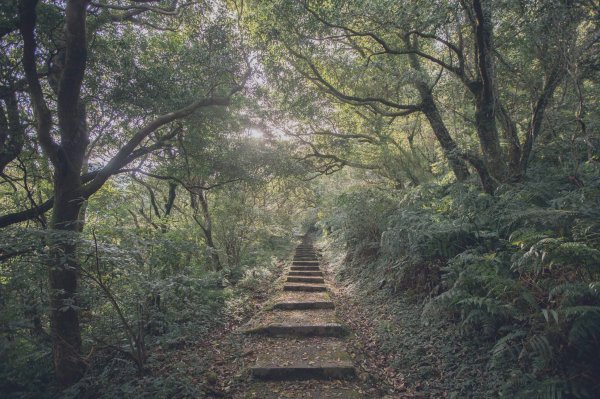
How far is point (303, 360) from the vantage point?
4.32 metres

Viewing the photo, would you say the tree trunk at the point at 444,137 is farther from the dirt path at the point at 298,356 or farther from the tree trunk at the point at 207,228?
the tree trunk at the point at 207,228

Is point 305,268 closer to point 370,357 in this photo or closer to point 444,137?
point 444,137

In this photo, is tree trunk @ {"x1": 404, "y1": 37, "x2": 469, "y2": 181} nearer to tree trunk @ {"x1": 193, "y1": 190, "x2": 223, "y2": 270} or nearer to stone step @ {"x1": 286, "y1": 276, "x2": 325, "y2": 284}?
stone step @ {"x1": 286, "y1": 276, "x2": 325, "y2": 284}

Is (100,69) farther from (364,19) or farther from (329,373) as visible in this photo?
(329,373)

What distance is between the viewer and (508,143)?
6.73 meters

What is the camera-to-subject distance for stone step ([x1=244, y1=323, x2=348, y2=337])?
17.3 ft

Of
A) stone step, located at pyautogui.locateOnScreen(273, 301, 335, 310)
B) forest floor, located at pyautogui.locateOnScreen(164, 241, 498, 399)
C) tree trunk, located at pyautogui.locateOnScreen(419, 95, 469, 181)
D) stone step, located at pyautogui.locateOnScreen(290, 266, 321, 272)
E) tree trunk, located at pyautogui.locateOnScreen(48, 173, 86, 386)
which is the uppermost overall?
tree trunk, located at pyautogui.locateOnScreen(419, 95, 469, 181)

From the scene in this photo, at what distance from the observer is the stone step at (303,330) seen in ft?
17.3

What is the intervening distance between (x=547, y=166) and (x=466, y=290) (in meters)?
4.72

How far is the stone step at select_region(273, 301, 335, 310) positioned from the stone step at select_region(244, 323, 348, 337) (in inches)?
49.8

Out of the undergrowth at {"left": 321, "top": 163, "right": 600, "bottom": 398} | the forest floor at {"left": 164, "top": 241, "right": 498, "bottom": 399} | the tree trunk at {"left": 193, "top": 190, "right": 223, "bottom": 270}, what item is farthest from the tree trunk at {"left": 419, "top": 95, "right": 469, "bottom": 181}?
the tree trunk at {"left": 193, "top": 190, "right": 223, "bottom": 270}

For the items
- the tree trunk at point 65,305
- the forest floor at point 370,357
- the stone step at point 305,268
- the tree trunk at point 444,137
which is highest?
the tree trunk at point 444,137

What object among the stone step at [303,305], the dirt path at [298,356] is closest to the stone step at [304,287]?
the dirt path at [298,356]

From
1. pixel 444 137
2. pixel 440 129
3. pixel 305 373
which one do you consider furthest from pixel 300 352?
pixel 440 129
